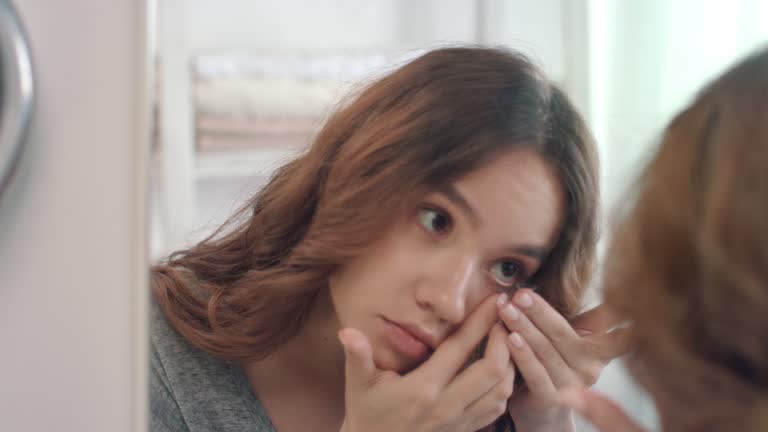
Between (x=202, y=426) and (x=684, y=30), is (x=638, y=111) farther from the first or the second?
(x=202, y=426)

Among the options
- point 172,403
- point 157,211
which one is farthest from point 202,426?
point 157,211

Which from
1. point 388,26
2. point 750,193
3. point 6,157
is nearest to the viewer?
point 750,193

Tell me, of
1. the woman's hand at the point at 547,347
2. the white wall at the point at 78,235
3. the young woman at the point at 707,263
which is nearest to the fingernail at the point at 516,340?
the woman's hand at the point at 547,347

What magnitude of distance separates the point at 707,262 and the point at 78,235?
0.37 m

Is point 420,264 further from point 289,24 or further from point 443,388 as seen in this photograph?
point 289,24

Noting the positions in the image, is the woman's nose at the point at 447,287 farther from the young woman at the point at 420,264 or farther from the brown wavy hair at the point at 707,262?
the brown wavy hair at the point at 707,262

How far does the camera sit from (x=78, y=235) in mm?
466

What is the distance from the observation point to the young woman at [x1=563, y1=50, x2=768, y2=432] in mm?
316

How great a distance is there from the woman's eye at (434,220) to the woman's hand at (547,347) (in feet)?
0.23

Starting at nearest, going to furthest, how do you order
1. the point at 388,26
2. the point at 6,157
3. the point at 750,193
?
1. the point at 750,193
2. the point at 6,157
3. the point at 388,26

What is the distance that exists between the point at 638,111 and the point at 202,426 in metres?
0.39

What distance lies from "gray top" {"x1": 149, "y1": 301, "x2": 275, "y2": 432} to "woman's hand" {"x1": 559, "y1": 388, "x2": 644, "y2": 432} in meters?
0.24

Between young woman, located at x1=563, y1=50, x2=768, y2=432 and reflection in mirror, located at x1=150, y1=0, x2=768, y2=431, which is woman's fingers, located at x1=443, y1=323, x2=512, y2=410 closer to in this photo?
reflection in mirror, located at x1=150, y1=0, x2=768, y2=431

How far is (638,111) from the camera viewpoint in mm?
508
